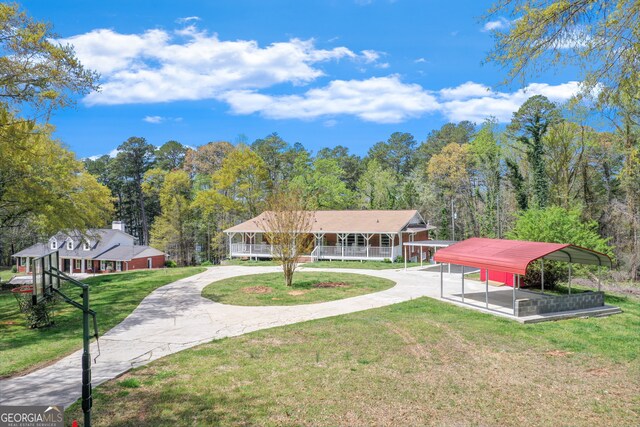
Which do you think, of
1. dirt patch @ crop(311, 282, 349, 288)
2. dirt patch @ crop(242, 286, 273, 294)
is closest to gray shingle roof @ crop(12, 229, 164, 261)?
dirt patch @ crop(242, 286, 273, 294)

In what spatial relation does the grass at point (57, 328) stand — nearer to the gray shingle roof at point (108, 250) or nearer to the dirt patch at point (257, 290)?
the dirt patch at point (257, 290)

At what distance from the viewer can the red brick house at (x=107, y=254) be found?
39619 mm

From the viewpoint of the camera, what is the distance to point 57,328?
444 inches

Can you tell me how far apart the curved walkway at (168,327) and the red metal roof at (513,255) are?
234cm

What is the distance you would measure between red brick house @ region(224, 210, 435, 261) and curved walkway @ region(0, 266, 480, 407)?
11520mm

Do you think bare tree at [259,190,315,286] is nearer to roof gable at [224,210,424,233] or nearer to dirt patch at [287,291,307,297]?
dirt patch at [287,291,307,297]

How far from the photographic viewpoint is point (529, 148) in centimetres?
3144

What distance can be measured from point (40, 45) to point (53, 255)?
7.29 m

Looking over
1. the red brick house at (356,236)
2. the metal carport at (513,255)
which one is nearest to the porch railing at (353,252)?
the red brick house at (356,236)

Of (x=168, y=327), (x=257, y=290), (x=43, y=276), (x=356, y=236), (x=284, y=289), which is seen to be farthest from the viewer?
(x=356, y=236)

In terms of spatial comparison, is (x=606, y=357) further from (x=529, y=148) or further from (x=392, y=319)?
(x=529, y=148)

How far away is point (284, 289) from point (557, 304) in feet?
33.7

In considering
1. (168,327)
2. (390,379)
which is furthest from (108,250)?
(390,379)

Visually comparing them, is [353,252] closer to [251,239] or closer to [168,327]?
[251,239]
